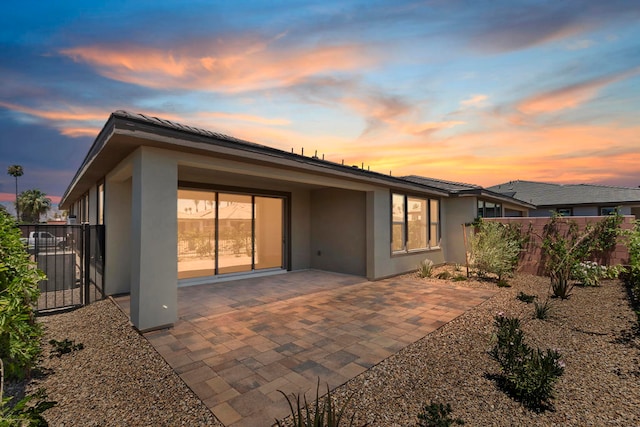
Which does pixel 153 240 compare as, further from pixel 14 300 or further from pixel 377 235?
pixel 377 235

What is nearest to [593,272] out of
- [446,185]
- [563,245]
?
[563,245]

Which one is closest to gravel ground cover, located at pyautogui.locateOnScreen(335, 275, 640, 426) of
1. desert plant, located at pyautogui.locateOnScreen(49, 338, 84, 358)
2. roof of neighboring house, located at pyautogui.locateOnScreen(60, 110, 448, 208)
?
desert plant, located at pyautogui.locateOnScreen(49, 338, 84, 358)

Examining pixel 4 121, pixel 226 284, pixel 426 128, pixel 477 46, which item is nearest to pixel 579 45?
pixel 477 46

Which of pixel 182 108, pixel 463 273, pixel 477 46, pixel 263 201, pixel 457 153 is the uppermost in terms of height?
pixel 477 46

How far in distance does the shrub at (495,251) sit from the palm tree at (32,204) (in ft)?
200

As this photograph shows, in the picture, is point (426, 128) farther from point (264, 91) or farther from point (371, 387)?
point (371, 387)

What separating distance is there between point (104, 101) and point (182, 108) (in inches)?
120

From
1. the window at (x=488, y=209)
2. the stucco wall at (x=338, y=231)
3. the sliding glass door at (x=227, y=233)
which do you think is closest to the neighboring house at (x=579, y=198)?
the window at (x=488, y=209)

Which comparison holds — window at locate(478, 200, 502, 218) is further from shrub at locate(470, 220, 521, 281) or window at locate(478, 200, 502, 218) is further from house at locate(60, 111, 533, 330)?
shrub at locate(470, 220, 521, 281)

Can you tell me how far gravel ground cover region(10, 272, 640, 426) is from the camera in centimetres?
255

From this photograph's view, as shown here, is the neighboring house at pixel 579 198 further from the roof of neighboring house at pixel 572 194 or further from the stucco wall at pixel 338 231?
the stucco wall at pixel 338 231

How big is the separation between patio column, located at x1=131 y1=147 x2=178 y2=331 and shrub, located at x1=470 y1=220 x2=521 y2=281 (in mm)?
8521

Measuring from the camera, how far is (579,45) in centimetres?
657

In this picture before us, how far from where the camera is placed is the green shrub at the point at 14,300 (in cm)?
262
